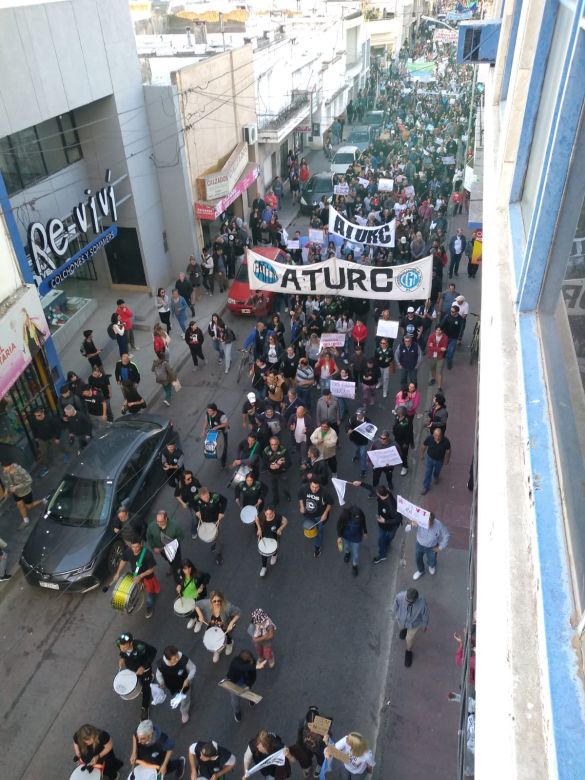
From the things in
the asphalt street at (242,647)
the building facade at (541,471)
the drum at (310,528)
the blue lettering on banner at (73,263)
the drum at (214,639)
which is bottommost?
the asphalt street at (242,647)

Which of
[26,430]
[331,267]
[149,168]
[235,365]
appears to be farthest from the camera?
[149,168]

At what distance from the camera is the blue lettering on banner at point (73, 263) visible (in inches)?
554

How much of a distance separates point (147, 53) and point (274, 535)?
22746mm

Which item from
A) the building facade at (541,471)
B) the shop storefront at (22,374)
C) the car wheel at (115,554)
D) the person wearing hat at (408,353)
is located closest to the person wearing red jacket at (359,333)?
the person wearing hat at (408,353)

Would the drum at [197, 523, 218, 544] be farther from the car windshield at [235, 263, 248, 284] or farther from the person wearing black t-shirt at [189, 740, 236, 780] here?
the car windshield at [235, 263, 248, 284]

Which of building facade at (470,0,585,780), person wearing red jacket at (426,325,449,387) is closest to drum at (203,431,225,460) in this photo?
person wearing red jacket at (426,325,449,387)

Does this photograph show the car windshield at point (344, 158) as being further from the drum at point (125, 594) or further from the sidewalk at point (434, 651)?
the drum at point (125, 594)

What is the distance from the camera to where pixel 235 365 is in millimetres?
15703

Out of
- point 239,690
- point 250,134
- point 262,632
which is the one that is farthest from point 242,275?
point 239,690

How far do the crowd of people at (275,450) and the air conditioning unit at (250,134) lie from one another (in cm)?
556

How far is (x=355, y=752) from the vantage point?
617cm

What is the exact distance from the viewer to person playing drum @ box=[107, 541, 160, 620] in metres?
8.80

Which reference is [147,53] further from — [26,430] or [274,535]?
[274,535]

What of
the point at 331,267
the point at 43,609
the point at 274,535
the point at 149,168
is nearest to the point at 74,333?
the point at 149,168
